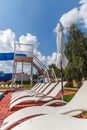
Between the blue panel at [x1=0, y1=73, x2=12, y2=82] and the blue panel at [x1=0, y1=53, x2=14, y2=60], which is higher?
the blue panel at [x1=0, y1=53, x2=14, y2=60]

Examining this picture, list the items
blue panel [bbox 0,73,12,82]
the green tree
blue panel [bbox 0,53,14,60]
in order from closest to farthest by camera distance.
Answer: blue panel [bbox 0,53,14,60]
the green tree
blue panel [bbox 0,73,12,82]

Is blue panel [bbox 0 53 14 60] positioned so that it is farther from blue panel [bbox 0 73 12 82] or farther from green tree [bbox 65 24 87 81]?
green tree [bbox 65 24 87 81]

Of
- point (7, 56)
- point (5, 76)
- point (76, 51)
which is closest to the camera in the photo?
point (7, 56)

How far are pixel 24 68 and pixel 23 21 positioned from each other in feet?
16.7

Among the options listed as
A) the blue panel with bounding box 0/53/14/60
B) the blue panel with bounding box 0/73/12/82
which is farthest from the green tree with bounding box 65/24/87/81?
the blue panel with bounding box 0/53/14/60

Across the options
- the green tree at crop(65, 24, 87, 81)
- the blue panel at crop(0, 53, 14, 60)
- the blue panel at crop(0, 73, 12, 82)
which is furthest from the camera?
the blue panel at crop(0, 73, 12, 82)

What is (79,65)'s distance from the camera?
30.5 meters

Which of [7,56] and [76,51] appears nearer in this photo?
[7,56]

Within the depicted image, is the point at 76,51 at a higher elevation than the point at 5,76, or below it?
higher

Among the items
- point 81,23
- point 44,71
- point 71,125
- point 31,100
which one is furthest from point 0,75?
point 71,125

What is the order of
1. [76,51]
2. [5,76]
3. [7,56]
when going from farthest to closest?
[5,76], [76,51], [7,56]

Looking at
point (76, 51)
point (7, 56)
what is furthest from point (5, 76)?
point (7, 56)

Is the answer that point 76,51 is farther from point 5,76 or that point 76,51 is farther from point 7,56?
point 7,56

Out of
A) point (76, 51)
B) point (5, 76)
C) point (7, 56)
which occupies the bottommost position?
point (5, 76)
